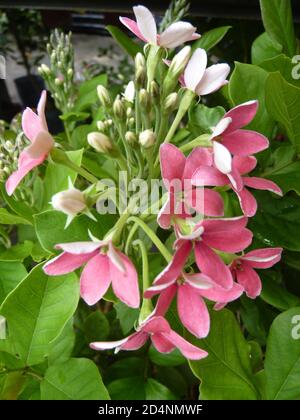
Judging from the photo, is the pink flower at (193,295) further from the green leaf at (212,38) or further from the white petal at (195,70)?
the green leaf at (212,38)

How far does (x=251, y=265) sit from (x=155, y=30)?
0.23 meters

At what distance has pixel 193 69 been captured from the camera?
1.48ft

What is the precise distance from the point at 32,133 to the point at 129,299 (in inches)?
6.2

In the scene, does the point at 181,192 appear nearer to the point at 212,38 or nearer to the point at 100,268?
the point at 100,268

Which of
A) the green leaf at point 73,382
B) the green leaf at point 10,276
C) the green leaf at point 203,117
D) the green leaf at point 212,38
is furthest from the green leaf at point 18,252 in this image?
the green leaf at point 212,38

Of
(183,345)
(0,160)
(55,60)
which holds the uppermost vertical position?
(55,60)

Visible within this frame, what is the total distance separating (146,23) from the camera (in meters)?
0.44

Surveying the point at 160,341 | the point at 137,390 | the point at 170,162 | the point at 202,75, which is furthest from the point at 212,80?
the point at 137,390

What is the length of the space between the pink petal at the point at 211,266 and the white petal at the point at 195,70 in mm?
152

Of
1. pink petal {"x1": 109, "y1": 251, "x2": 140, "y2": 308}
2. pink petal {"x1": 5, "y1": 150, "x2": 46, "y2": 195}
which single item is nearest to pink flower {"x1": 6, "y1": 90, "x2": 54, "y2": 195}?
pink petal {"x1": 5, "y1": 150, "x2": 46, "y2": 195}

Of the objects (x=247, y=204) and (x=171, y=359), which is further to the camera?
(x=171, y=359)
